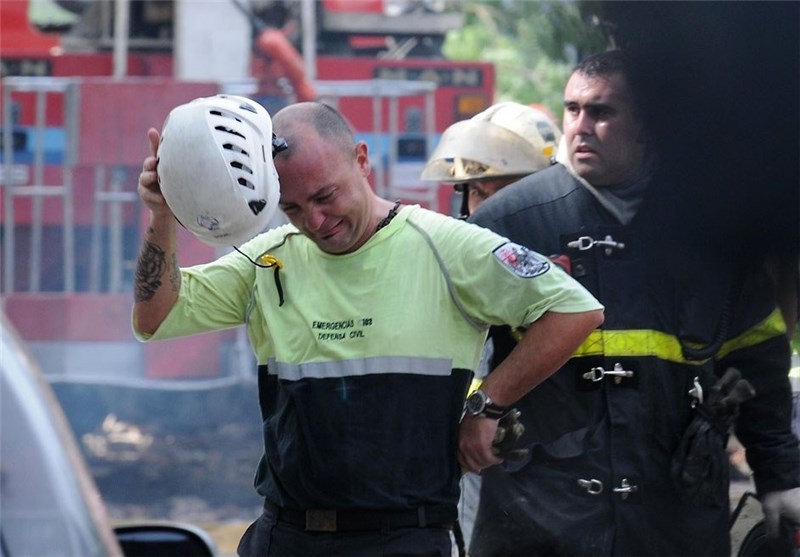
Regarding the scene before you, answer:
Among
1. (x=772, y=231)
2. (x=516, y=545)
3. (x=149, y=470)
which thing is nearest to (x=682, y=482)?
(x=516, y=545)

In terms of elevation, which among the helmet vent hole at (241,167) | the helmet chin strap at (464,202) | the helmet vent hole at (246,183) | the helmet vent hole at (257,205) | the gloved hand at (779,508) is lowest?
the gloved hand at (779,508)

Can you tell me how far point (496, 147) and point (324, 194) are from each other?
1.50 m

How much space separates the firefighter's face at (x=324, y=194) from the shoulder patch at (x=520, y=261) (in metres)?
0.32

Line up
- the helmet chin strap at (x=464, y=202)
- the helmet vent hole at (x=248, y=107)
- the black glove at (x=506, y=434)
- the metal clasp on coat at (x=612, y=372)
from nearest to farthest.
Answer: the helmet vent hole at (x=248, y=107)
the black glove at (x=506, y=434)
the metal clasp on coat at (x=612, y=372)
the helmet chin strap at (x=464, y=202)

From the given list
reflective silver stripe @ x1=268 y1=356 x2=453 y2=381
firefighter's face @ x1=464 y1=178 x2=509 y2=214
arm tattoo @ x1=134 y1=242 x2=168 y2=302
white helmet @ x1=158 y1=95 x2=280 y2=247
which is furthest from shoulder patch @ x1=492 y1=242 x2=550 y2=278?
firefighter's face @ x1=464 y1=178 x2=509 y2=214

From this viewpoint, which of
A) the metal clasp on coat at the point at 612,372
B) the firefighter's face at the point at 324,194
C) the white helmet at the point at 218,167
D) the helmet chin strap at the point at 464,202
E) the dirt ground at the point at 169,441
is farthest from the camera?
the dirt ground at the point at 169,441

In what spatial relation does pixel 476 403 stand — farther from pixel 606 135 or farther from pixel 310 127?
pixel 606 135

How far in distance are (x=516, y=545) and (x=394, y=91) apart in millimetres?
6077

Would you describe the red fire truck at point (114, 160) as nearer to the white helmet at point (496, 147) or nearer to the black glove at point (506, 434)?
the white helmet at point (496, 147)

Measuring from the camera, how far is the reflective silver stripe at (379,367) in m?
3.15

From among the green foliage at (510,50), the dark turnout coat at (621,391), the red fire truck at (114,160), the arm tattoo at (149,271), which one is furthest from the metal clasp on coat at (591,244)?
the green foliage at (510,50)

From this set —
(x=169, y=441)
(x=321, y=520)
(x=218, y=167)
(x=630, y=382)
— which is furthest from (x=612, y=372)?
(x=169, y=441)

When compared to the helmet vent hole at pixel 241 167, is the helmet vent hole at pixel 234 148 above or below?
above

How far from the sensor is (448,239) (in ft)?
10.6
